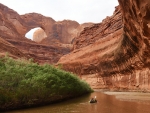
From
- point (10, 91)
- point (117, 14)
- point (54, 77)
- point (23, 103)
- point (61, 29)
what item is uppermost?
point (61, 29)

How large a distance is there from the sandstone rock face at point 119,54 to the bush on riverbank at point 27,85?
718 cm

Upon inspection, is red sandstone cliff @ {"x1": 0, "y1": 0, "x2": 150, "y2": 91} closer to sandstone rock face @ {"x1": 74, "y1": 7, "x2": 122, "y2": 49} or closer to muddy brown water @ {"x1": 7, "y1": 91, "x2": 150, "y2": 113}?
sandstone rock face @ {"x1": 74, "y1": 7, "x2": 122, "y2": 49}

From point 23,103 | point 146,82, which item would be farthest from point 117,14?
point 23,103

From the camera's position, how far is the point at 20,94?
37.6 feet

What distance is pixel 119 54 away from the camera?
93.9 ft

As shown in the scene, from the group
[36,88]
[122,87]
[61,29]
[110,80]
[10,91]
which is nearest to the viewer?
[10,91]

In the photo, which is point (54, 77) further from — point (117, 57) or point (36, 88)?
point (117, 57)

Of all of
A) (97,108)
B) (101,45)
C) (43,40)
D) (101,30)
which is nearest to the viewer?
(97,108)

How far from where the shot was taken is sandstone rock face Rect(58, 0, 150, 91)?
11510mm

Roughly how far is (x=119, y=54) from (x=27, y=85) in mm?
19431

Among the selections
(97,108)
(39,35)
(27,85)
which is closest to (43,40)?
(39,35)

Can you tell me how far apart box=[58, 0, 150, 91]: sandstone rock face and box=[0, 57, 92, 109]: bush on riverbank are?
7176 mm

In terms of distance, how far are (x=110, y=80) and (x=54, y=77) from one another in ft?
75.9

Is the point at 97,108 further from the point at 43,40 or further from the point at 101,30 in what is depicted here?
the point at 43,40
